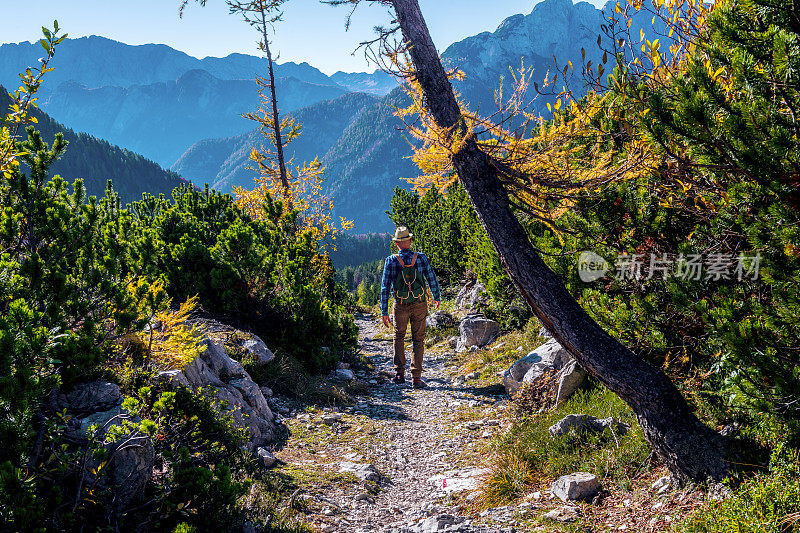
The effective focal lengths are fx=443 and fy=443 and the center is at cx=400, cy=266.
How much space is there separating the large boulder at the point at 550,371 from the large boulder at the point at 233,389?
3.45m

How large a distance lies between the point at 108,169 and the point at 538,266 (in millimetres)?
149875

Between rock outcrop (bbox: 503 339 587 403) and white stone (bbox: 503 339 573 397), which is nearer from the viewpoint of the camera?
rock outcrop (bbox: 503 339 587 403)

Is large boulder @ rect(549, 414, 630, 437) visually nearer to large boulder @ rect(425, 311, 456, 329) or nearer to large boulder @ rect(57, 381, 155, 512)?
large boulder @ rect(57, 381, 155, 512)

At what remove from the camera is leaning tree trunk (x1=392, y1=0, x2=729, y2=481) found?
352 cm

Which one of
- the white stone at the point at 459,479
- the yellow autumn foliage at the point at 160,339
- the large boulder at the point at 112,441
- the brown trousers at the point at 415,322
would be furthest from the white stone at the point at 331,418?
the large boulder at the point at 112,441

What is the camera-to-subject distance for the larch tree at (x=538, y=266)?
11.7ft

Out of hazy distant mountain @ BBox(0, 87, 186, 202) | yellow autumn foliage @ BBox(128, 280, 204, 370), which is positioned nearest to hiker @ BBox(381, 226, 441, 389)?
yellow autumn foliage @ BBox(128, 280, 204, 370)

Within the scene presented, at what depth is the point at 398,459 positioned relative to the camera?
5.33 metres

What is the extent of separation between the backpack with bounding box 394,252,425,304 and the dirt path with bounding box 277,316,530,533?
1713mm

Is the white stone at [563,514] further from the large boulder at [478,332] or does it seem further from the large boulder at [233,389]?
the large boulder at [478,332]

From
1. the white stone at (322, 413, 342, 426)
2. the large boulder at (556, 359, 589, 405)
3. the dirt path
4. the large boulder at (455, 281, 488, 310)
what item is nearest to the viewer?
the dirt path

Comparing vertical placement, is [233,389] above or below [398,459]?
above

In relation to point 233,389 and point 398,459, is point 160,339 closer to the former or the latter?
point 233,389

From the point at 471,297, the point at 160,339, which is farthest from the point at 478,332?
the point at 160,339
